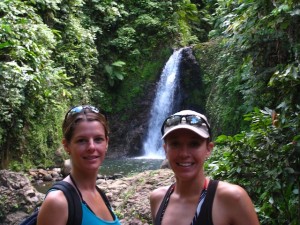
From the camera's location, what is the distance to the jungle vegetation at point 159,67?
3.32m

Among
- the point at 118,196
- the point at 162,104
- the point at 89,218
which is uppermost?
the point at 162,104

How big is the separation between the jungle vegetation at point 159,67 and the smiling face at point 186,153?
3.52 ft

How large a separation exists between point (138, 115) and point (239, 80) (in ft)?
26.9

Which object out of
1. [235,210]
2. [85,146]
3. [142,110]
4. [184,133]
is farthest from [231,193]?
[142,110]

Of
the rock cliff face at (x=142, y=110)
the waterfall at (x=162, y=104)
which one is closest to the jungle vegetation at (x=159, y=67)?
the rock cliff face at (x=142, y=110)

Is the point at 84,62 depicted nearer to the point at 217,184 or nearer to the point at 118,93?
the point at 118,93

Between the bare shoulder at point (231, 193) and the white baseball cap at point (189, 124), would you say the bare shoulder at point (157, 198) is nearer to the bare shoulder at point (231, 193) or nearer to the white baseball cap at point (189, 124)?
the white baseball cap at point (189, 124)

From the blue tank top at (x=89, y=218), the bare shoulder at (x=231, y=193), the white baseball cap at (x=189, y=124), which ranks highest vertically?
the white baseball cap at (x=189, y=124)

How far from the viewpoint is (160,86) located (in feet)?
64.9

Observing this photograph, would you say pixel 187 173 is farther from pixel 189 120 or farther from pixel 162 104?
pixel 162 104

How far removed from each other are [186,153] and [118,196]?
7360mm

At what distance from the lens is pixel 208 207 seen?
1.94 m

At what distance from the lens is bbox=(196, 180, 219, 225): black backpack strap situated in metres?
1.91

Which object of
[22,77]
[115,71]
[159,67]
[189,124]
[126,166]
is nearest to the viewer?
[189,124]
